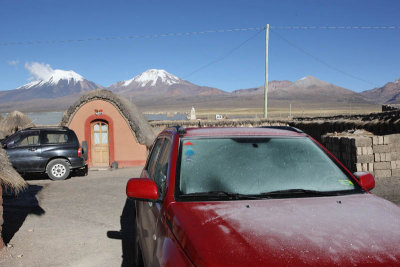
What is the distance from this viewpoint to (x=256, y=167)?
3219mm

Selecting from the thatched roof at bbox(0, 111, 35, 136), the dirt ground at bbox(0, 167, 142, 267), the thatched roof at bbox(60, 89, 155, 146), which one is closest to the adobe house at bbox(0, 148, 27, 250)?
the dirt ground at bbox(0, 167, 142, 267)

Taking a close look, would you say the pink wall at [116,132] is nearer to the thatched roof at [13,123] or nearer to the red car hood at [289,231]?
the thatched roof at [13,123]

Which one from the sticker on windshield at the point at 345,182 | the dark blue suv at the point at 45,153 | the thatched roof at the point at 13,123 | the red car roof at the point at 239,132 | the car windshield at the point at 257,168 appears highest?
the thatched roof at the point at 13,123

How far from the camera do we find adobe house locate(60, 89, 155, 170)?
1858cm

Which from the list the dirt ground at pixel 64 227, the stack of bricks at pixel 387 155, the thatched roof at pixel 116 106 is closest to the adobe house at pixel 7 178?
the dirt ground at pixel 64 227

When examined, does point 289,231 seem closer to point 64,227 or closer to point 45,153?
point 64,227

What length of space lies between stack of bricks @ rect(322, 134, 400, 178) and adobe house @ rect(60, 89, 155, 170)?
1245 cm

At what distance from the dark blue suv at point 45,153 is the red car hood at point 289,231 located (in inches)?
497

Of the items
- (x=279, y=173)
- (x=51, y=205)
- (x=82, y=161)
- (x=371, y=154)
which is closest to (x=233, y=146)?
(x=279, y=173)

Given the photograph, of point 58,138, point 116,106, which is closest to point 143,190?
point 58,138

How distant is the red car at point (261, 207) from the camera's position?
6.49ft

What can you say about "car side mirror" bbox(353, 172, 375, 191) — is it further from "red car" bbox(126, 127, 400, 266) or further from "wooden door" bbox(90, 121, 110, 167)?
"wooden door" bbox(90, 121, 110, 167)

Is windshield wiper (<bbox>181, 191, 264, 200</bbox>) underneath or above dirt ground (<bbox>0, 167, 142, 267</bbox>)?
above

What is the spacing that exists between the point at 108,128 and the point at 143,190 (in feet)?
54.2
